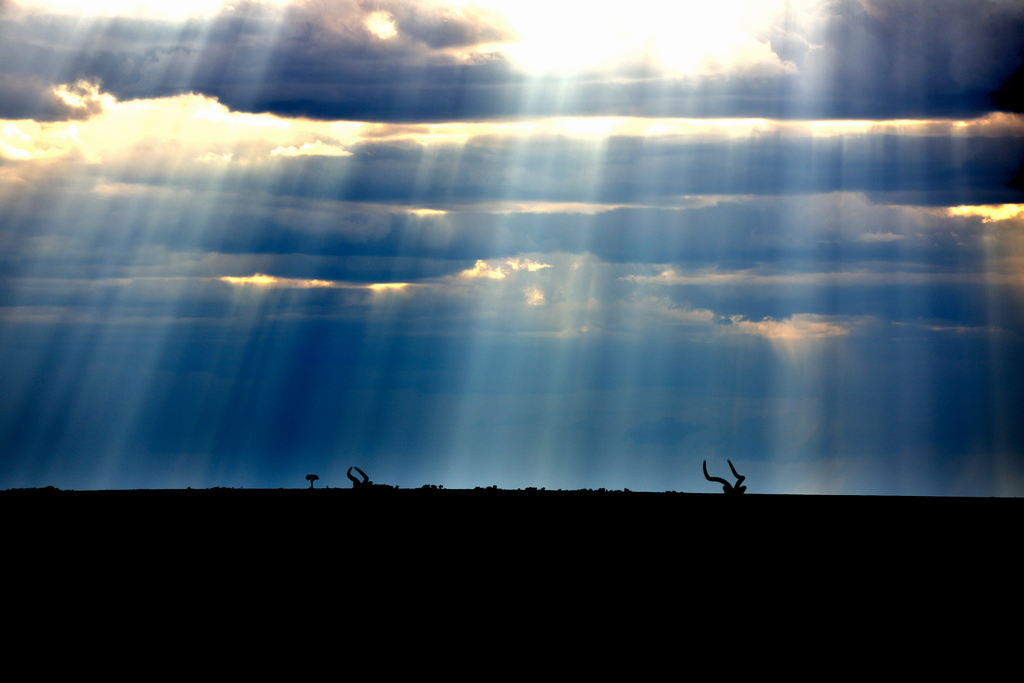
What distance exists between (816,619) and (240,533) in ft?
118

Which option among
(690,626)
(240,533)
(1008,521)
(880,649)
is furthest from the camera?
(1008,521)

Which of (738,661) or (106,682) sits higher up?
(738,661)

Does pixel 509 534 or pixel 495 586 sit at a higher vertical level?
pixel 509 534

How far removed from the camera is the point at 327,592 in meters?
36.9

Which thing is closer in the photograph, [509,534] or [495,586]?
[495,586]

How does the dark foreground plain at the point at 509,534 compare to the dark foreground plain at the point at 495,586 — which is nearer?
the dark foreground plain at the point at 495,586

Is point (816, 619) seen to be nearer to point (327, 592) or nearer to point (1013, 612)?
point (1013, 612)

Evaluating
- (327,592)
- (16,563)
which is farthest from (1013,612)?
(16,563)

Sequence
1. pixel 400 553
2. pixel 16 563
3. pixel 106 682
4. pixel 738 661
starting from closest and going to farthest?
pixel 106 682 < pixel 738 661 < pixel 16 563 < pixel 400 553

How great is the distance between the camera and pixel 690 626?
3148 cm

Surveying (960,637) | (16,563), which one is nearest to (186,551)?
(16,563)

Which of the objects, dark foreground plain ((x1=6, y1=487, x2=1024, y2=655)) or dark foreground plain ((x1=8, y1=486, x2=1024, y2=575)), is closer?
dark foreground plain ((x1=6, y1=487, x2=1024, y2=655))

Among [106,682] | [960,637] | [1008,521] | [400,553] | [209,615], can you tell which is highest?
[1008,521]

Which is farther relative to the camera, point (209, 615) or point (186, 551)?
point (186, 551)
